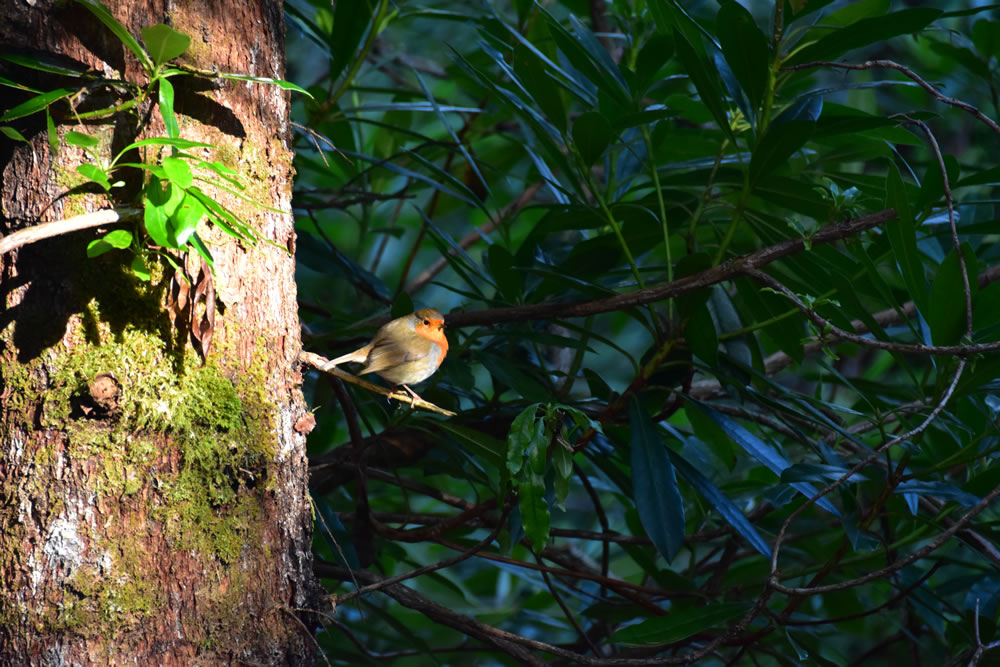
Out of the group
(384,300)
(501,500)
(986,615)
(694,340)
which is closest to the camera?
(501,500)

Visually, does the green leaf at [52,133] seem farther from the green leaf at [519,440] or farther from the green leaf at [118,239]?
the green leaf at [519,440]

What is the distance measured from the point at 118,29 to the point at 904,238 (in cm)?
111

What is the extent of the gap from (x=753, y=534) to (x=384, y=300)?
2.86ft

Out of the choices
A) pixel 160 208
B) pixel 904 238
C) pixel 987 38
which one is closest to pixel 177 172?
pixel 160 208

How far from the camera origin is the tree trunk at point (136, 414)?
0.83m

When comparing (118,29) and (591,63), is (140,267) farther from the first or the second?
(591,63)

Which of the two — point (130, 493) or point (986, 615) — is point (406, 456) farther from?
point (986, 615)

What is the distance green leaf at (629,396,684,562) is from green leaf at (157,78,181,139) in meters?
0.83

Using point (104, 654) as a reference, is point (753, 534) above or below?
below


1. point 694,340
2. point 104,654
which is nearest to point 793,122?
point 694,340

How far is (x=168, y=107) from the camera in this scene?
2.79 ft

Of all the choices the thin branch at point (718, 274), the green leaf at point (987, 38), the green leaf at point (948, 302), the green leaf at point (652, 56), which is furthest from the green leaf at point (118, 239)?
the green leaf at point (987, 38)

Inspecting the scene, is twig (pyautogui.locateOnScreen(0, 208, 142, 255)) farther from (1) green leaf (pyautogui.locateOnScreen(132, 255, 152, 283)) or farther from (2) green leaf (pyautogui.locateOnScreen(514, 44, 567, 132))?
(2) green leaf (pyautogui.locateOnScreen(514, 44, 567, 132))

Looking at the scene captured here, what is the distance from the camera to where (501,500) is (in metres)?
1.13
